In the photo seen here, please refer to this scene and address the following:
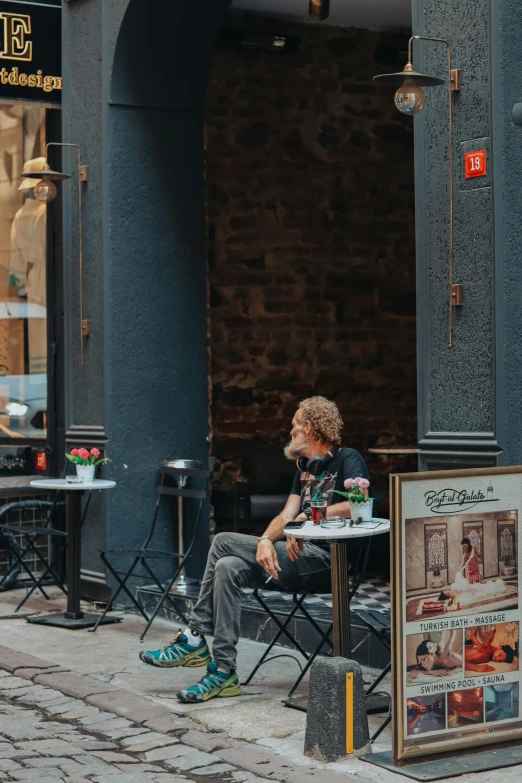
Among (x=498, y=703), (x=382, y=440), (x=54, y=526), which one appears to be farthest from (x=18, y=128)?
(x=498, y=703)

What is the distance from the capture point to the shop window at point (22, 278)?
9.16m

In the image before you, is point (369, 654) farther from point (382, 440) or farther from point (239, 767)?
point (382, 440)

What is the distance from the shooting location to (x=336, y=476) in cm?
584

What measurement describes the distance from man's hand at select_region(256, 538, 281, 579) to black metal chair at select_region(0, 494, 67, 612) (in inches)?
105

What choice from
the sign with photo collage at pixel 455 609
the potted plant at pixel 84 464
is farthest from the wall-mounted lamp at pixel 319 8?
the sign with photo collage at pixel 455 609

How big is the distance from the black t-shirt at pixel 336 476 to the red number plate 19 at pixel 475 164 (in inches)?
51.3

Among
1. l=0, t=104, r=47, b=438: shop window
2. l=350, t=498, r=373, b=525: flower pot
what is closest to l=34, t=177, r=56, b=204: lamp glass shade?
l=0, t=104, r=47, b=438: shop window

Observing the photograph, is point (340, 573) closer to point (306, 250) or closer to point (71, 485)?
point (71, 485)

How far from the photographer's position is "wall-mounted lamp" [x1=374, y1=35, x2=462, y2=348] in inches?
216

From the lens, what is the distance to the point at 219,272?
9.70 meters

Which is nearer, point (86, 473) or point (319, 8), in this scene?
point (86, 473)

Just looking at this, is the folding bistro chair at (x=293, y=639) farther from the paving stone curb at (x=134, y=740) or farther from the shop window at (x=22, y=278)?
the shop window at (x=22, y=278)

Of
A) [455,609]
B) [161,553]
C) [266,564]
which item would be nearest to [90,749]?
[266,564]

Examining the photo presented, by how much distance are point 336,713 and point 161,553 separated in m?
2.80
